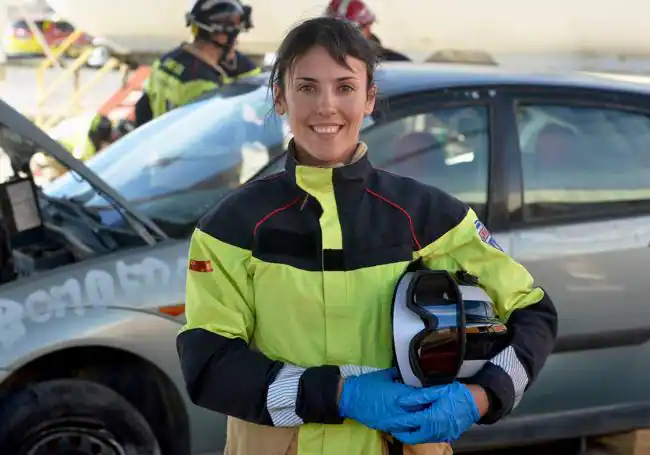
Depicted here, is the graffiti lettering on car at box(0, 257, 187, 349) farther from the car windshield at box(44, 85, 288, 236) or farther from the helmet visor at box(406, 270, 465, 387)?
the helmet visor at box(406, 270, 465, 387)

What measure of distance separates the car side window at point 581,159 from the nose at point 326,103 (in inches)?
72.9

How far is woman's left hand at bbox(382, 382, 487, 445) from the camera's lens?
4.83ft

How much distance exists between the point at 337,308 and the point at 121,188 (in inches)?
80.2

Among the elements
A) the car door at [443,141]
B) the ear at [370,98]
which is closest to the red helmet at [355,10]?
the car door at [443,141]

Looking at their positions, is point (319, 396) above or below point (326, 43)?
below

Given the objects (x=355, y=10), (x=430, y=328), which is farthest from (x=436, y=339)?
(x=355, y=10)

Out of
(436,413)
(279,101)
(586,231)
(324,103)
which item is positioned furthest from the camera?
(586,231)

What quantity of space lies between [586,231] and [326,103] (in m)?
1.99

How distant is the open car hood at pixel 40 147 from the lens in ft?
9.45

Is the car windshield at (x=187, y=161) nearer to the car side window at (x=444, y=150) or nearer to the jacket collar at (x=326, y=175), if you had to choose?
the car side window at (x=444, y=150)

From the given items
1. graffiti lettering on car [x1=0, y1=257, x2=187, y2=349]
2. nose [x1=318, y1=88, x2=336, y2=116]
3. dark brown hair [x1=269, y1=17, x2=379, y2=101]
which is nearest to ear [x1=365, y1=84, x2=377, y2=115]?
dark brown hair [x1=269, y1=17, x2=379, y2=101]

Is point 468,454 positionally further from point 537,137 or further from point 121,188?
point 121,188

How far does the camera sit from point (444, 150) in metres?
3.31

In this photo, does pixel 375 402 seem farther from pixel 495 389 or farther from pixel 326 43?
pixel 326 43
